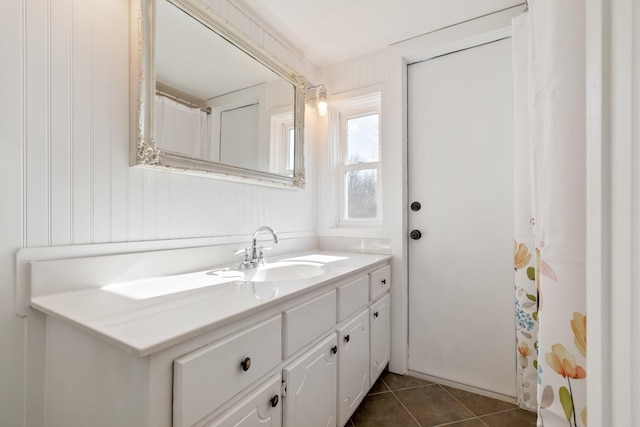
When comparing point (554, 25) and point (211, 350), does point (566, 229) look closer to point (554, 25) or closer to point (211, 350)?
point (554, 25)

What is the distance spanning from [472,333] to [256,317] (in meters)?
1.56

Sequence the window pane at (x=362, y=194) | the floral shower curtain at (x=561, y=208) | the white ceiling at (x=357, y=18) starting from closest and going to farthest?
1. the floral shower curtain at (x=561, y=208)
2. the white ceiling at (x=357, y=18)
3. the window pane at (x=362, y=194)

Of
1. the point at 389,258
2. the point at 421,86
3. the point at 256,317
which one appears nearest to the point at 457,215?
the point at 389,258

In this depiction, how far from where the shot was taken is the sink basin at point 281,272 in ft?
4.39

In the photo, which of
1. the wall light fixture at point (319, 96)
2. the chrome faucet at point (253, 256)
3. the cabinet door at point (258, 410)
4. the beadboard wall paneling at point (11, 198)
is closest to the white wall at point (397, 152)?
the wall light fixture at point (319, 96)

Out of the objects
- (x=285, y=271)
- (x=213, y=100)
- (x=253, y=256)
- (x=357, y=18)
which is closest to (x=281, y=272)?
(x=285, y=271)

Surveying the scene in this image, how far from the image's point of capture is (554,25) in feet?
1.85

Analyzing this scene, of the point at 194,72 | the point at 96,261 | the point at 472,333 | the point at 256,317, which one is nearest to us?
the point at 256,317

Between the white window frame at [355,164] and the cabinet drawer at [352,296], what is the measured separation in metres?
0.69

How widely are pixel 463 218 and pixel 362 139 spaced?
0.93 meters

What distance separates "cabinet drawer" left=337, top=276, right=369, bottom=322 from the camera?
1333mm

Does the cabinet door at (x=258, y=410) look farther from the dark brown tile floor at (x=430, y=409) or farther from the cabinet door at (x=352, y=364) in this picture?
the dark brown tile floor at (x=430, y=409)

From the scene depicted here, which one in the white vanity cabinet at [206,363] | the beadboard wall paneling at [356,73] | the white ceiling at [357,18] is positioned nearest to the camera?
the white vanity cabinet at [206,363]

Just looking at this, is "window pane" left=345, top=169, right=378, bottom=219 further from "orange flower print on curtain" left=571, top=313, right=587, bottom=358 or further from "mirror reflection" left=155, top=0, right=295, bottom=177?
"orange flower print on curtain" left=571, top=313, right=587, bottom=358
